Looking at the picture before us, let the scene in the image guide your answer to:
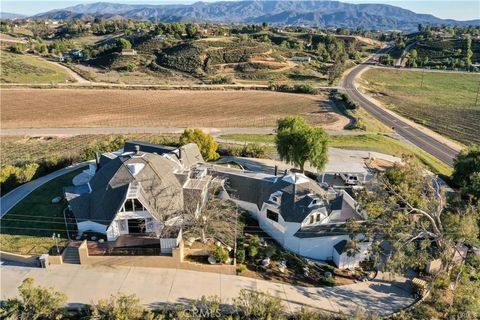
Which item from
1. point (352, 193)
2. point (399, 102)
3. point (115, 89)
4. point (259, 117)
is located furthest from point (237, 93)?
point (352, 193)

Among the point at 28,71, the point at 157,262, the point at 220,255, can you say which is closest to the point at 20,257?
the point at 157,262

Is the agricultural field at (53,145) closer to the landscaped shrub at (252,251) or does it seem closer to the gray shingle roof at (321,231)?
the landscaped shrub at (252,251)

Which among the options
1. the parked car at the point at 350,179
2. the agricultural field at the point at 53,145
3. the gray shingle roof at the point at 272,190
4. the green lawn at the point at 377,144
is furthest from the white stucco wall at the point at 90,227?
the green lawn at the point at 377,144

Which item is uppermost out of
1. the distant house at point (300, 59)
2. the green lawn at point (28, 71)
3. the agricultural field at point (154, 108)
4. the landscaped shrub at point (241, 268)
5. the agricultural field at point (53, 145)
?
the distant house at point (300, 59)

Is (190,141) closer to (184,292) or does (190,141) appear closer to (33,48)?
(184,292)

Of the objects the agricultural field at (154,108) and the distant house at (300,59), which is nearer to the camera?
the agricultural field at (154,108)

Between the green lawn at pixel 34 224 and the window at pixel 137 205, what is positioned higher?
the window at pixel 137 205

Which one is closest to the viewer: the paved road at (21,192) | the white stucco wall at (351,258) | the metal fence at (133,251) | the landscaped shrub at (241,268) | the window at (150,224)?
the landscaped shrub at (241,268)
